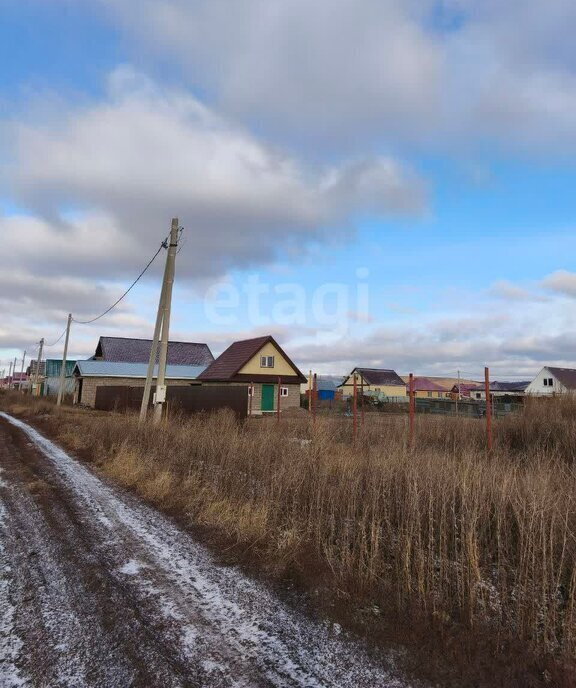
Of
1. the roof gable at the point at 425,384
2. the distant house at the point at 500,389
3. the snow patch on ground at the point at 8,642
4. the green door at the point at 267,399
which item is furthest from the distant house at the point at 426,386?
the snow patch on ground at the point at 8,642

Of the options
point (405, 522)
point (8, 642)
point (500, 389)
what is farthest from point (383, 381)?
point (8, 642)

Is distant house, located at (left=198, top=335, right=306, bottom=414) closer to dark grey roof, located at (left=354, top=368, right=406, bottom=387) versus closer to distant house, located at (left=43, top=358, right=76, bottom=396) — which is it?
distant house, located at (left=43, top=358, right=76, bottom=396)

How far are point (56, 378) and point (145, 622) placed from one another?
58.2 meters

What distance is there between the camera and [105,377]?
3897cm

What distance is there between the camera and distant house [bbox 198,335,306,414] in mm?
33531

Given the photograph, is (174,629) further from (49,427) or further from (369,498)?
(49,427)

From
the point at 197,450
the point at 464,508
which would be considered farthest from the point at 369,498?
the point at 197,450

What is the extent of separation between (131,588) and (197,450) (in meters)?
5.19

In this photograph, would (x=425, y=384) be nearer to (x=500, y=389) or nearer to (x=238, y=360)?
(x=500, y=389)

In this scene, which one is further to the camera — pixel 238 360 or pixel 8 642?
pixel 238 360

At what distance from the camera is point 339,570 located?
399 centimetres

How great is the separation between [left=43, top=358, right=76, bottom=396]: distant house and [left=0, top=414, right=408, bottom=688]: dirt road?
41.6m

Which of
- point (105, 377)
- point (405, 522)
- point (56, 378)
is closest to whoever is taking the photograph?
point (405, 522)

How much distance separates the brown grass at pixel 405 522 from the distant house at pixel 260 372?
2442cm
